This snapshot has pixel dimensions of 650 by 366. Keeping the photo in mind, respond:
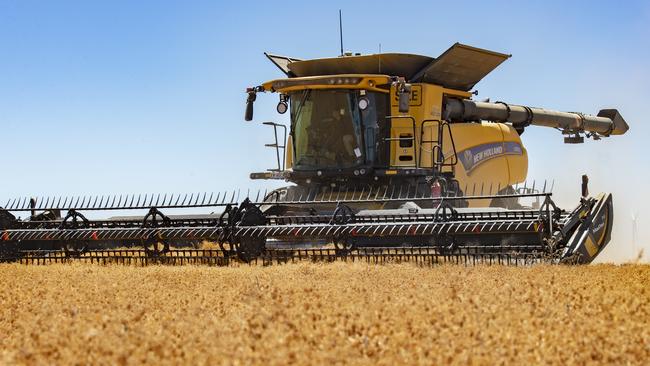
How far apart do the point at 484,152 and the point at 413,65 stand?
1786 mm

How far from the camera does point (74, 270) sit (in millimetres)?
8375

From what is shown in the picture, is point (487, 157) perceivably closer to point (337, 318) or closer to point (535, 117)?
point (535, 117)

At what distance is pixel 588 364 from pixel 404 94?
6200 millimetres

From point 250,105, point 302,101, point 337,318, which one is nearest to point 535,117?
point 302,101

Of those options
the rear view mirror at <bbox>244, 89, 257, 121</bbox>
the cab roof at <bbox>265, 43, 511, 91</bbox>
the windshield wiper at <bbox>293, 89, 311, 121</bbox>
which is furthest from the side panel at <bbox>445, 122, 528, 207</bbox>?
the rear view mirror at <bbox>244, 89, 257, 121</bbox>

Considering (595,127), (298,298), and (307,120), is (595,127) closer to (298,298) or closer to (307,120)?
(307,120)

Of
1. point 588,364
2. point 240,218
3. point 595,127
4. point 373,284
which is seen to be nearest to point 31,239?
point 240,218

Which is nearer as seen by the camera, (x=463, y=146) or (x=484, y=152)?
(x=463, y=146)

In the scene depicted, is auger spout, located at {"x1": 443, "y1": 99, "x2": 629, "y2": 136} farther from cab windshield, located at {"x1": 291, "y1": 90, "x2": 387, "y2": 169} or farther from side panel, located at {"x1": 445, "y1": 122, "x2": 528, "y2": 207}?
cab windshield, located at {"x1": 291, "y1": 90, "x2": 387, "y2": 169}

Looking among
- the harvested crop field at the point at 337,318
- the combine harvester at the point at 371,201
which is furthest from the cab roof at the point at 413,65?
the harvested crop field at the point at 337,318

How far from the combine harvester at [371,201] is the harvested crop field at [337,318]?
1084mm

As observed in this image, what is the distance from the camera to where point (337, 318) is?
4410 mm

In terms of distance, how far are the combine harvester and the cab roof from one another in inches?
0.7

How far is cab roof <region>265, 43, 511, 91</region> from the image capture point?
1052 centimetres
